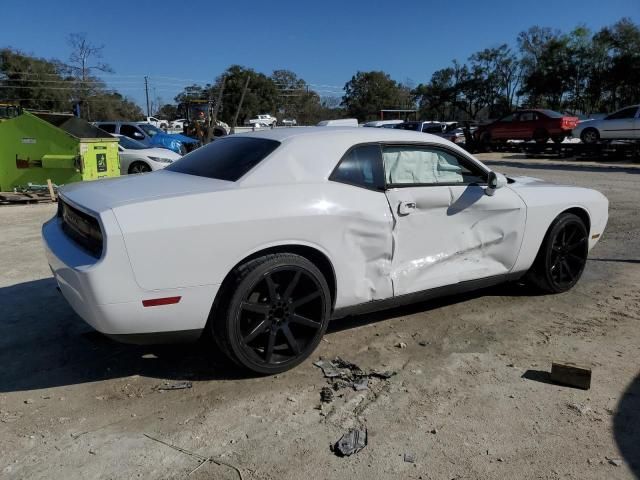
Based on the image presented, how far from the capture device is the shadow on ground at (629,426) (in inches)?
103

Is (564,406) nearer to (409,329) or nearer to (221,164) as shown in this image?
(409,329)

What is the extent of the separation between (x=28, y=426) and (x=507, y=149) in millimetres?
27266

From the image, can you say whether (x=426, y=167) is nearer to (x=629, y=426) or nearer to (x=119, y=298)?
(x=629, y=426)

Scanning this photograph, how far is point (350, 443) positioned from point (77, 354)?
212cm

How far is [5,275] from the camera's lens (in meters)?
5.65

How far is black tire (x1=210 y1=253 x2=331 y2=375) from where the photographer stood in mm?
3182

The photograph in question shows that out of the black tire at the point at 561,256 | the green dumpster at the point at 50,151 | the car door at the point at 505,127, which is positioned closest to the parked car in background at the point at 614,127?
the car door at the point at 505,127

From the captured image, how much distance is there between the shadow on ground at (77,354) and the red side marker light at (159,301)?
2.18 feet

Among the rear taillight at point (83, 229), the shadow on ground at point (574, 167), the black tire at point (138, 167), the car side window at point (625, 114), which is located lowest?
the shadow on ground at point (574, 167)

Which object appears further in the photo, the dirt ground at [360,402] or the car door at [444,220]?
the car door at [444,220]

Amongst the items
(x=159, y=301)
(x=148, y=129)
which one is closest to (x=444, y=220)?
(x=159, y=301)

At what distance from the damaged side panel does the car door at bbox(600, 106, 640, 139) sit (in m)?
18.9

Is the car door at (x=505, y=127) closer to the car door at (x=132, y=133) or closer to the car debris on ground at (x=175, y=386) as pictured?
the car door at (x=132, y=133)

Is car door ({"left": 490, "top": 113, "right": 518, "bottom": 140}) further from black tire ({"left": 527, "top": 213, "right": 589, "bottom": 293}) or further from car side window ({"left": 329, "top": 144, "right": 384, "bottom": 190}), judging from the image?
car side window ({"left": 329, "top": 144, "right": 384, "bottom": 190})
